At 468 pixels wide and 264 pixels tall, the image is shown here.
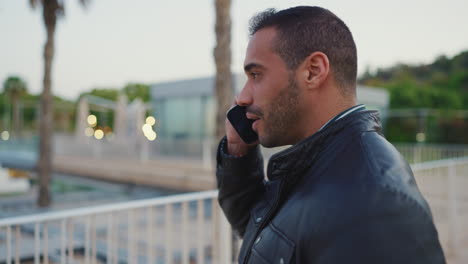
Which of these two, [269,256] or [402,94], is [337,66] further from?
[402,94]

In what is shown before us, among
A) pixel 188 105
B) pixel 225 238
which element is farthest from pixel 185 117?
pixel 225 238

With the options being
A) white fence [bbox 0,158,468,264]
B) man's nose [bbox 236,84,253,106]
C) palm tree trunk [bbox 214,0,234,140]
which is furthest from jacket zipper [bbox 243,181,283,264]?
palm tree trunk [bbox 214,0,234,140]

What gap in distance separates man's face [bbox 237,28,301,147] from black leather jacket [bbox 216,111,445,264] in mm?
58

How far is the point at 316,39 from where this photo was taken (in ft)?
3.24

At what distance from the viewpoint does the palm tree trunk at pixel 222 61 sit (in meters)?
6.31

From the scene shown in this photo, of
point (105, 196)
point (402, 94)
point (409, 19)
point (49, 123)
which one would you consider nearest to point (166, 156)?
point (105, 196)

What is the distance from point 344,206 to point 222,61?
5788 mm

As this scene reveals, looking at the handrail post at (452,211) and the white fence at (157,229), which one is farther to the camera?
the handrail post at (452,211)

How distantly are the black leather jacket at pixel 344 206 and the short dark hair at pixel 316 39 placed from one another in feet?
0.38

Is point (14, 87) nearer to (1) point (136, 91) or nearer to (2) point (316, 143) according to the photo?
(1) point (136, 91)

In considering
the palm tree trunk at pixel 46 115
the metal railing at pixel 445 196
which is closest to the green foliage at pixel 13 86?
the palm tree trunk at pixel 46 115

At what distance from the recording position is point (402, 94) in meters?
32.5

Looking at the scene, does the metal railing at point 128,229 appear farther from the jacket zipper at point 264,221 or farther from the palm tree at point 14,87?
the palm tree at point 14,87

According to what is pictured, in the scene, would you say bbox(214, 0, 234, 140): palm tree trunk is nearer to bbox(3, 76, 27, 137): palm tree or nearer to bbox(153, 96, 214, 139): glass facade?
A: bbox(153, 96, 214, 139): glass facade
